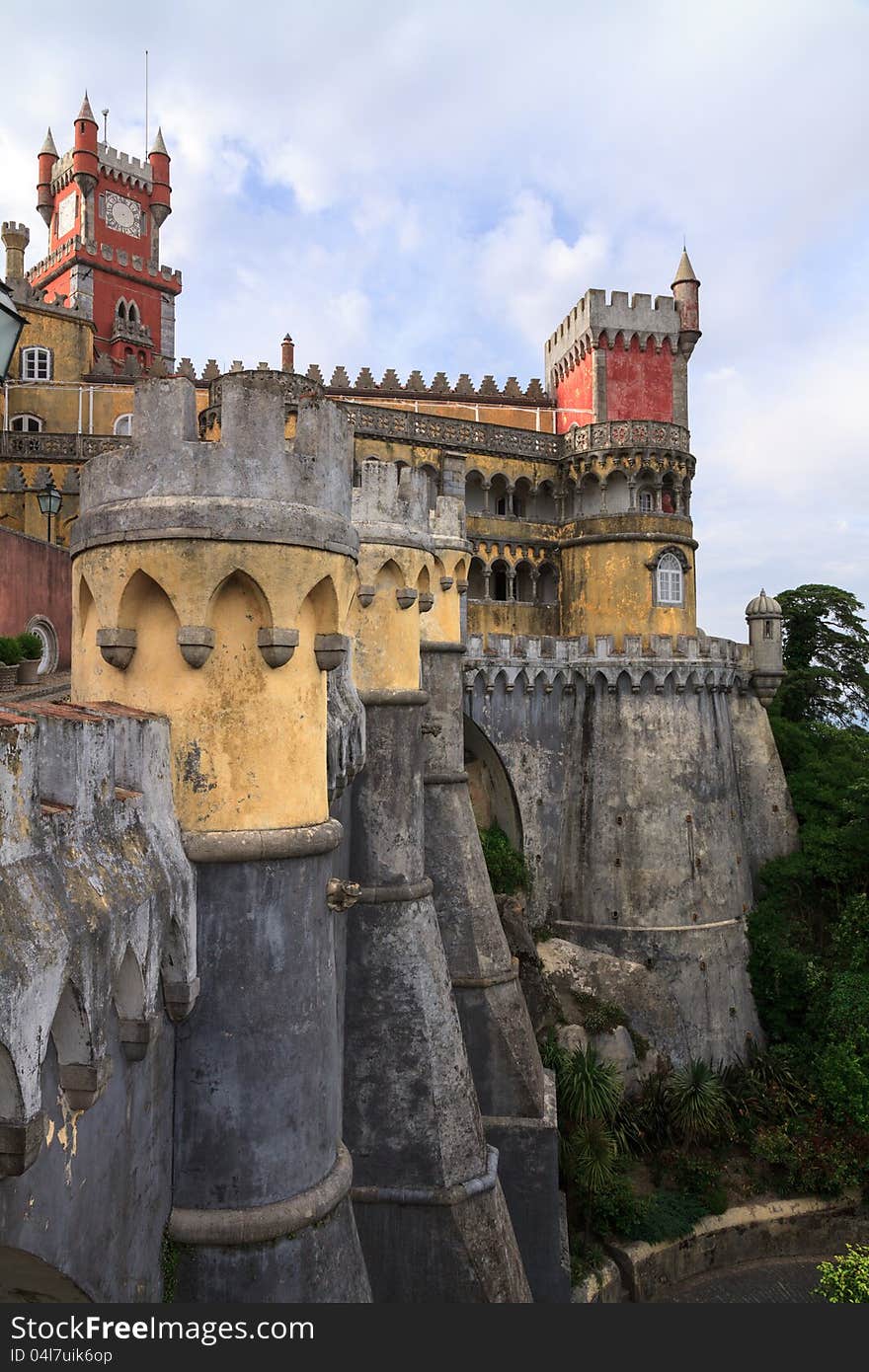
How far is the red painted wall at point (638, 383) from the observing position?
115 ft

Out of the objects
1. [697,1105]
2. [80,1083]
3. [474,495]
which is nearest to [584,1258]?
[697,1105]

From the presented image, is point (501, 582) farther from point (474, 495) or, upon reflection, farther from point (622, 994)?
→ point (622, 994)

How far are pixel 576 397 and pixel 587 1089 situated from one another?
83.0ft

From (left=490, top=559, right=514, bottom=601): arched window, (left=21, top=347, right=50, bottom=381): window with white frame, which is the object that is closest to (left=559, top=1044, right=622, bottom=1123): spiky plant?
(left=490, top=559, right=514, bottom=601): arched window

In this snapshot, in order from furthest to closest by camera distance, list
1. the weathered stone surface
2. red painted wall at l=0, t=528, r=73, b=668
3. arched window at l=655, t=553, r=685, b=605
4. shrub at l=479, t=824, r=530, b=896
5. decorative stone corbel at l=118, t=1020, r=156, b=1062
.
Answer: arched window at l=655, t=553, r=685, b=605, shrub at l=479, t=824, r=530, b=896, the weathered stone surface, red painted wall at l=0, t=528, r=73, b=668, decorative stone corbel at l=118, t=1020, r=156, b=1062

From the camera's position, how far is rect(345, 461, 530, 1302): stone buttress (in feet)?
35.0

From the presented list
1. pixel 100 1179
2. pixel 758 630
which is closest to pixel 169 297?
pixel 758 630

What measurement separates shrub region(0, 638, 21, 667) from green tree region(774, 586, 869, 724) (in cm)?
2919

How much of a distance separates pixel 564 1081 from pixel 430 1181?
12677mm

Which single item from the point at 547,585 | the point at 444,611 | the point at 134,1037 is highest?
the point at 547,585

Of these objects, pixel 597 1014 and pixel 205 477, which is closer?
pixel 205 477

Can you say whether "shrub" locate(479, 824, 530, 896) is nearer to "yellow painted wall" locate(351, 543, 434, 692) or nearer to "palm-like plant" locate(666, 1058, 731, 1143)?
"palm-like plant" locate(666, 1058, 731, 1143)

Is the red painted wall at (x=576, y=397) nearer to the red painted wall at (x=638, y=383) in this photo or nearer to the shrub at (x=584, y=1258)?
the red painted wall at (x=638, y=383)

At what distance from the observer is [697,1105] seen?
25.0 m
